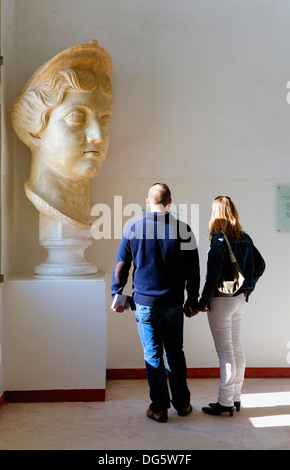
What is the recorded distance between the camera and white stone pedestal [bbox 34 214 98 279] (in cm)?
395

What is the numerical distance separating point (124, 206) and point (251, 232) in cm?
116

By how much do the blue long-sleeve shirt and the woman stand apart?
171 millimetres

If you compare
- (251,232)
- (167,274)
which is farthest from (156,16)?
(167,274)

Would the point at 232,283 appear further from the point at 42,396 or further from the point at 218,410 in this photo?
the point at 42,396

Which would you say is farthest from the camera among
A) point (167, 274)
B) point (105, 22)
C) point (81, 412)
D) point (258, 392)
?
Result: point (105, 22)

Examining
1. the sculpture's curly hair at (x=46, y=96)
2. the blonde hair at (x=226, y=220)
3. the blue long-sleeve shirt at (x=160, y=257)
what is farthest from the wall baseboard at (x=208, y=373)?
the sculpture's curly hair at (x=46, y=96)

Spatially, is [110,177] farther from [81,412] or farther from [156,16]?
[81,412]

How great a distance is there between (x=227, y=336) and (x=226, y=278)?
1.33ft

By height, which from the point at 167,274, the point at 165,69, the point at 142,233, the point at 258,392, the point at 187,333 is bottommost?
the point at 258,392

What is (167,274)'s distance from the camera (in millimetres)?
3395

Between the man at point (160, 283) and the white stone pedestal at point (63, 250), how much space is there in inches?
22.8

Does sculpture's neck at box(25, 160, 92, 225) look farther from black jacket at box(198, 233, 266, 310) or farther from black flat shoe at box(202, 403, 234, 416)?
black flat shoe at box(202, 403, 234, 416)

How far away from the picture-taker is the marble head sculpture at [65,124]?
12.5 ft

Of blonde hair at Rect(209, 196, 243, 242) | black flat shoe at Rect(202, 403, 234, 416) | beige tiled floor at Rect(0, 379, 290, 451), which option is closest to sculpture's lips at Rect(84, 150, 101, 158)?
blonde hair at Rect(209, 196, 243, 242)
